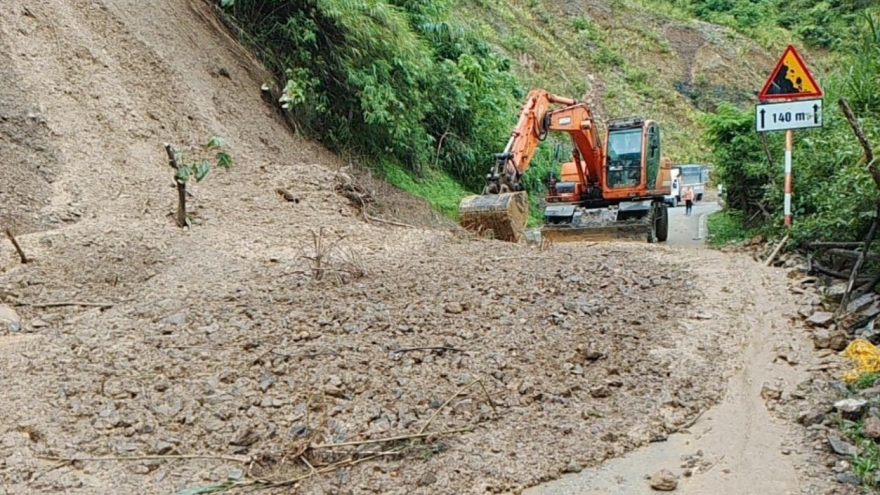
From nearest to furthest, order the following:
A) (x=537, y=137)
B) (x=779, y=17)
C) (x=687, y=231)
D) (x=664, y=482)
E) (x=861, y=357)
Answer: (x=664, y=482), (x=861, y=357), (x=537, y=137), (x=687, y=231), (x=779, y=17)

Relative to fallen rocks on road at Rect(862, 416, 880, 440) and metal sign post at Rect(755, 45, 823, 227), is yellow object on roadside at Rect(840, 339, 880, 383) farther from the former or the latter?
metal sign post at Rect(755, 45, 823, 227)

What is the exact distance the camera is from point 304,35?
974 cm

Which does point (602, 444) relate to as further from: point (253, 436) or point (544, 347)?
point (253, 436)

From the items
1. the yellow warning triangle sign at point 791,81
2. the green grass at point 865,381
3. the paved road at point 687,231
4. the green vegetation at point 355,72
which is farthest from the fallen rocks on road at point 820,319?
the green vegetation at point 355,72

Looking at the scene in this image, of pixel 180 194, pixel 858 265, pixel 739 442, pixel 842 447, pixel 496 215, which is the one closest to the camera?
pixel 842 447

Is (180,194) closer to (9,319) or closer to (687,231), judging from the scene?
(9,319)

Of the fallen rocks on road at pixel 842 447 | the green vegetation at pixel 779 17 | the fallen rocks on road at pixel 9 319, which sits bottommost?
the fallen rocks on road at pixel 842 447

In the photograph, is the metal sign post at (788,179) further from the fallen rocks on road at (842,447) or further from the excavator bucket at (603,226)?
the fallen rocks on road at (842,447)

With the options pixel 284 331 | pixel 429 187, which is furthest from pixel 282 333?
pixel 429 187

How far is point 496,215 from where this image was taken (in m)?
8.06

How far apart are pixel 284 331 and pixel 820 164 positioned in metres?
5.41

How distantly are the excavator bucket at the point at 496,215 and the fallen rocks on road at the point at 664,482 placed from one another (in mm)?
5252

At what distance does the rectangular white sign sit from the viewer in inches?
264

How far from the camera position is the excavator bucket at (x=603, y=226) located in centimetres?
970
